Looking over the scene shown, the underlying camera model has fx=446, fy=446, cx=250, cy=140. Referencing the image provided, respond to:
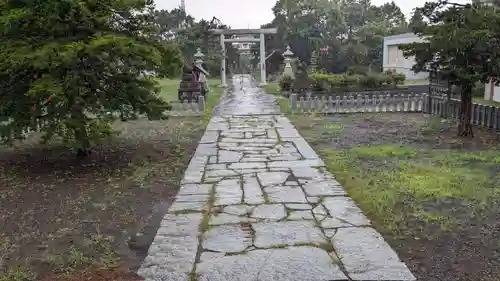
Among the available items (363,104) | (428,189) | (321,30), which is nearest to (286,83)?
(363,104)

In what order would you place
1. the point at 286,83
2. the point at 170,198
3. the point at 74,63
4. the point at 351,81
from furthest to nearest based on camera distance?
the point at 286,83
the point at 351,81
the point at 74,63
the point at 170,198

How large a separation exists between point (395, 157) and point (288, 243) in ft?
12.9

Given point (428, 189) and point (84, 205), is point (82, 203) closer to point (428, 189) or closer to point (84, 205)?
point (84, 205)

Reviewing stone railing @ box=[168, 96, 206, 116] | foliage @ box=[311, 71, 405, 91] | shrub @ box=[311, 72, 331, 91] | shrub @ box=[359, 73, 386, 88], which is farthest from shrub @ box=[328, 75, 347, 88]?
stone railing @ box=[168, 96, 206, 116]

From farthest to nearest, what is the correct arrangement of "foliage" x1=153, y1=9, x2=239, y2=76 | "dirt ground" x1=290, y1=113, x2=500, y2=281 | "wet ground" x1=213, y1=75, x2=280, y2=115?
1. "foliage" x1=153, y1=9, x2=239, y2=76
2. "wet ground" x1=213, y1=75, x2=280, y2=115
3. "dirt ground" x1=290, y1=113, x2=500, y2=281

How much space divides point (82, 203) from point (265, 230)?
229cm

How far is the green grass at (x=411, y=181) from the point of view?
460 cm

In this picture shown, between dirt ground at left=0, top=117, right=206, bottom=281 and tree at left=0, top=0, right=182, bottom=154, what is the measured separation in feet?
2.11

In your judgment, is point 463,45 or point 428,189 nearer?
point 428,189

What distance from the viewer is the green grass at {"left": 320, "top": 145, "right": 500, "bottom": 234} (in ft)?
15.1

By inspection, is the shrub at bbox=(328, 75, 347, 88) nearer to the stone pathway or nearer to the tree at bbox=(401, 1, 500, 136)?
the tree at bbox=(401, 1, 500, 136)

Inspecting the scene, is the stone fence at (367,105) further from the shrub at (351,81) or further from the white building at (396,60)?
the white building at (396,60)

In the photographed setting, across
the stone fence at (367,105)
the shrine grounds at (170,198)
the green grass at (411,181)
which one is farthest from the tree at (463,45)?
the stone fence at (367,105)

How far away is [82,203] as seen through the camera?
5.15 m
